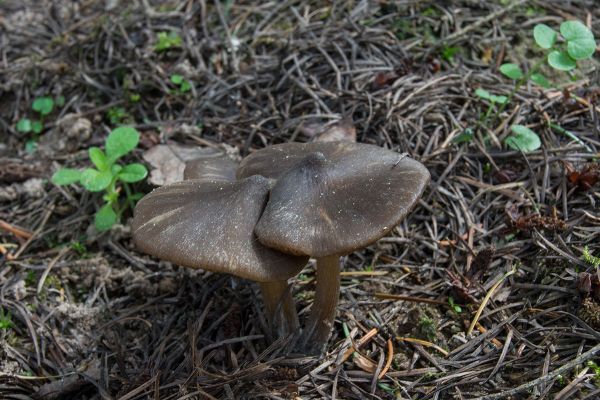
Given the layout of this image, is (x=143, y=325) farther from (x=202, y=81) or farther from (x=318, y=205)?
(x=202, y=81)

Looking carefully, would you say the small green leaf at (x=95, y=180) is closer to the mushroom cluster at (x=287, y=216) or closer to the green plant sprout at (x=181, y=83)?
the mushroom cluster at (x=287, y=216)

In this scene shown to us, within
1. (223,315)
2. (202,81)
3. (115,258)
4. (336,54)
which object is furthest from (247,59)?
(223,315)

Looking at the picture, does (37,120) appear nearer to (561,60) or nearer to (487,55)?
(487,55)

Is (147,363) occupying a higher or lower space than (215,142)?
lower

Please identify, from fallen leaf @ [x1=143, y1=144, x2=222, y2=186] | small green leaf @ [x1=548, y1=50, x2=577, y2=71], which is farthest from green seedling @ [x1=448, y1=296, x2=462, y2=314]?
fallen leaf @ [x1=143, y1=144, x2=222, y2=186]

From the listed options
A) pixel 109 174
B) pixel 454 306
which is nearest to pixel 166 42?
pixel 109 174
